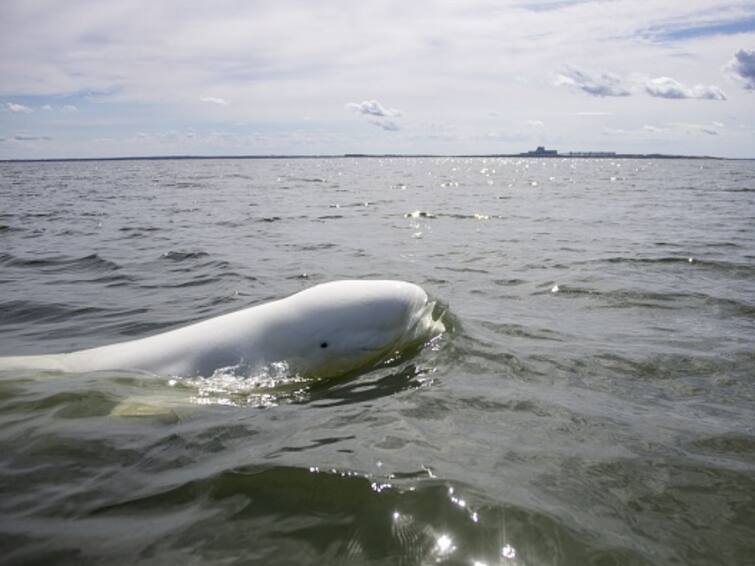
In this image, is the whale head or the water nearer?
the water

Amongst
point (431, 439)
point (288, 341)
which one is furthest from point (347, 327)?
point (431, 439)

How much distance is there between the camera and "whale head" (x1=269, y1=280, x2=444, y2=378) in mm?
5547

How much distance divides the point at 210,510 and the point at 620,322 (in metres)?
5.39

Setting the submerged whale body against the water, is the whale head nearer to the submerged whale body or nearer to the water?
the submerged whale body

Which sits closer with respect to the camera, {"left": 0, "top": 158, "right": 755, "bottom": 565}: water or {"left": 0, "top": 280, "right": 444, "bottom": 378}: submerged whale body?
{"left": 0, "top": 158, "right": 755, "bottom": 565}: water

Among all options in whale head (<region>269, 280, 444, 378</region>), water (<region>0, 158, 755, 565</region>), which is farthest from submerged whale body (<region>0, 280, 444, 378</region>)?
water (<region>0, 158, 755, 565</region>)

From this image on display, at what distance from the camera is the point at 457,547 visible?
2.76 m

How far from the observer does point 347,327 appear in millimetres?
5688

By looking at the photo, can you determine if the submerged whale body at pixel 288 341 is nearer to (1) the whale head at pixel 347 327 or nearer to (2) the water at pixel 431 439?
(1) the whale head at pixel 347 327

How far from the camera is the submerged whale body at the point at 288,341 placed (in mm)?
5449

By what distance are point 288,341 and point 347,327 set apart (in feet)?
1.77

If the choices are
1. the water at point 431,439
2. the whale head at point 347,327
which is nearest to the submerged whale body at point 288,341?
the whale head at point 347,327

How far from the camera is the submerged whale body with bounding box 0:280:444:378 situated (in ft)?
17.9

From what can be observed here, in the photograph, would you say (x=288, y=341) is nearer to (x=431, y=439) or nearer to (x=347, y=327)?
(x=347, y=327)
